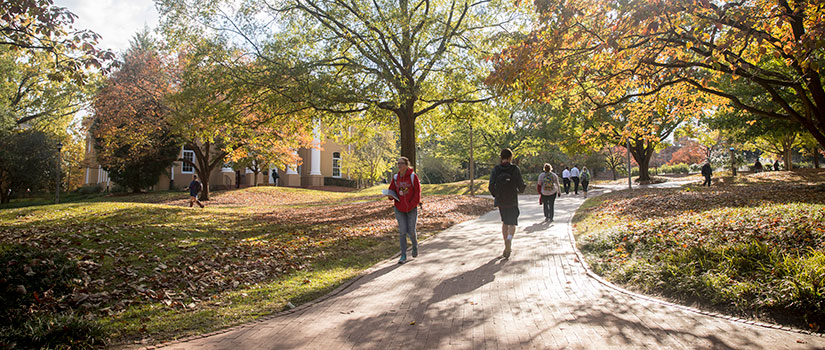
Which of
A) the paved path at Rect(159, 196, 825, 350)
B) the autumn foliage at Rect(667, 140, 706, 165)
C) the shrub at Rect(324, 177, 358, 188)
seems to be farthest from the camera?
the autumn foliage at Rect(667, 140, 706, 165)

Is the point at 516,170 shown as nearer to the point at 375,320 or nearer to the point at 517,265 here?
the point at 517,265

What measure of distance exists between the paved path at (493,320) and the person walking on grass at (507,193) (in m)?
0.87

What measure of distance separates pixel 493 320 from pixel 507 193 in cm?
339

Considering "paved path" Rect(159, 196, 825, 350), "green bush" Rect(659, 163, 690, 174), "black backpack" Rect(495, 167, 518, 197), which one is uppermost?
"green bush" Rect(659, 163, 690, 174)

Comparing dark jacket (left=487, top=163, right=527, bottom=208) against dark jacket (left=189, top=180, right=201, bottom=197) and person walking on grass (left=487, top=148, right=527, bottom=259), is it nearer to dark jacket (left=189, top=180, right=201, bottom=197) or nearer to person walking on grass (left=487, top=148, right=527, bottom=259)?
person walking on grass (left=487, top=148, right=527, bottom=259)

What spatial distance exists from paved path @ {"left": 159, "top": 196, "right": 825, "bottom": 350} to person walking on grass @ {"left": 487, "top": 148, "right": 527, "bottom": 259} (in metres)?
0.87

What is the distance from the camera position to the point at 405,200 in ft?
24.0

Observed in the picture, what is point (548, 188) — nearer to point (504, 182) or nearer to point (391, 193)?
point (504, 182)

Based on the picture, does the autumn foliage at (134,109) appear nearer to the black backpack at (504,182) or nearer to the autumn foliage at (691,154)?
the black backpack at (504,182)

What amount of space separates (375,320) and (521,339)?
146 cm

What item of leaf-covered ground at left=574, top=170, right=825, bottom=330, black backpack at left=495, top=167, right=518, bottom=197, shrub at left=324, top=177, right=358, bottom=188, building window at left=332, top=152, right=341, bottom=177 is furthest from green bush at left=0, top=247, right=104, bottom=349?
building window at left=332, top=152, right=341, bottom=177

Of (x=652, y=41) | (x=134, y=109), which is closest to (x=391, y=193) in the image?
(x=652, y=41)

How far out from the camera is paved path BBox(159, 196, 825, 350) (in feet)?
11.8

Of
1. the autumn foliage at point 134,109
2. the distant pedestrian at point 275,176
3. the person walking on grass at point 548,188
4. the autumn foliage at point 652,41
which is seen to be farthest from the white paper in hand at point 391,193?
the distant pedestrian at point 275,176
